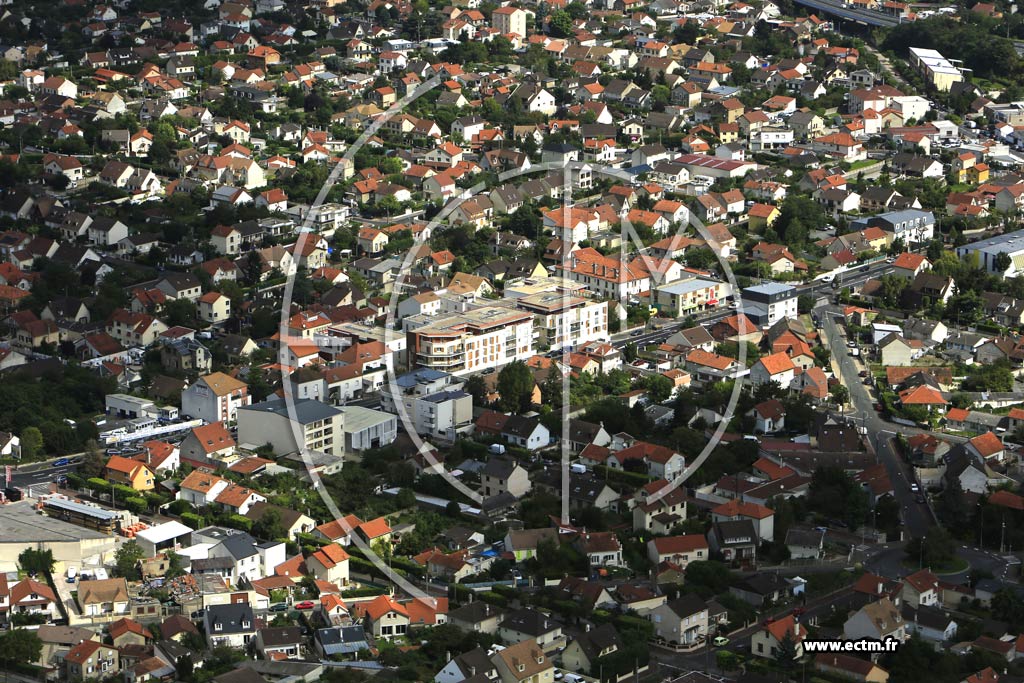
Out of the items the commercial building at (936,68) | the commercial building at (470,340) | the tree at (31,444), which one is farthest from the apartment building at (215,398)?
the commercial building at (936,68)

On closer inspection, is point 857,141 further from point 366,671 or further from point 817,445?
point 366,671

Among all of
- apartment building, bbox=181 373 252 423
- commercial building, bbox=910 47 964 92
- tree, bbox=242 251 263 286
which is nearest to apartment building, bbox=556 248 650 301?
tree, bbox=242 251 263 286

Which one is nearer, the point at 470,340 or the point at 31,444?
the point at 31,444

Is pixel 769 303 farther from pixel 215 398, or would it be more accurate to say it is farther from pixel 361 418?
pixel 215 398

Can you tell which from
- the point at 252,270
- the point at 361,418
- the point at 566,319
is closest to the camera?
the point at 361,418

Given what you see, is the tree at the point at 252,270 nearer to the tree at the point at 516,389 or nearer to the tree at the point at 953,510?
the tree at the point at 516,389

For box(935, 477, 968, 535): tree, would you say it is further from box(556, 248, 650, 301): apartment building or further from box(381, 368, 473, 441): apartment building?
box(556, 248, 650, 301): apartment building

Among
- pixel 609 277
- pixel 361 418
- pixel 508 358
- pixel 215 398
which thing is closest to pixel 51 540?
pixel 215 398

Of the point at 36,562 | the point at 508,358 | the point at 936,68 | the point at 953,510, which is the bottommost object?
the point at 508,358
